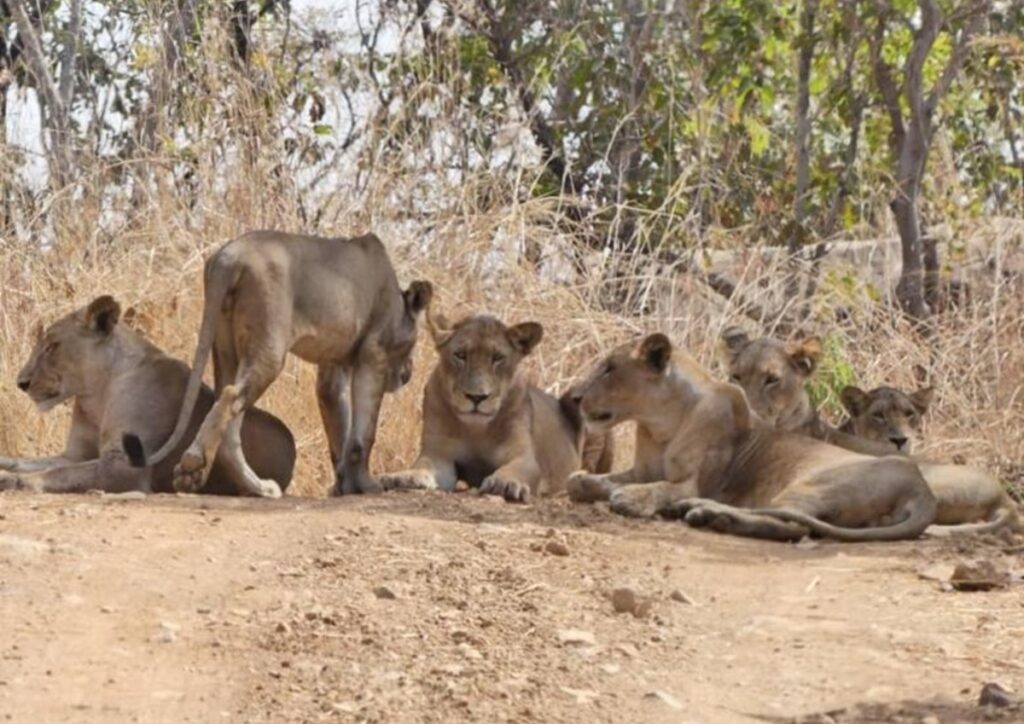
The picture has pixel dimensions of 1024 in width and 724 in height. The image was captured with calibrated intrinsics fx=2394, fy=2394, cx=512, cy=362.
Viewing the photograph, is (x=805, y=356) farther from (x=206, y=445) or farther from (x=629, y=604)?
(x=629, y=604)

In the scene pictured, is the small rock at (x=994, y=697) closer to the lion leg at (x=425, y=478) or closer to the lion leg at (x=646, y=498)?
the lion leg at (x=646, y=498)

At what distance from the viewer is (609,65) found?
14297mm

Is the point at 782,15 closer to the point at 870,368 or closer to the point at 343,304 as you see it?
the point at 870,368

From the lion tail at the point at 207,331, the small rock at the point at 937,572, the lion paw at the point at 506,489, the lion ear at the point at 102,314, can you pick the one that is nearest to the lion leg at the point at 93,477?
the lion tail at the point at 207,331

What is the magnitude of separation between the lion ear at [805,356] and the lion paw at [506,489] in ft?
5.10

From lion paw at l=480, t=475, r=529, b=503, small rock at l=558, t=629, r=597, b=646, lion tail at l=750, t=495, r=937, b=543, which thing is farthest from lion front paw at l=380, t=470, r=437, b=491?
small rock at l=558, t=629, r=597, b=646

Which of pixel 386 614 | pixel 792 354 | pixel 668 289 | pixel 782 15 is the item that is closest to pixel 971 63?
pixel 782 15

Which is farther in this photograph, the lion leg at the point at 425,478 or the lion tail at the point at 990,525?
the lion leg at the point at 425,478

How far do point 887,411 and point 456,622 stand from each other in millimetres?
4356

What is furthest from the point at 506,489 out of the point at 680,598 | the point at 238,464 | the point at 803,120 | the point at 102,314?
the point at 803,120

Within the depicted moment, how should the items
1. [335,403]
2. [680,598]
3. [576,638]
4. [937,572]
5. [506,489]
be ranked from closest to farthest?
1. [576,638]
2. [680,598]
3. [937,572]
4. [506,489]
5. [335,403]

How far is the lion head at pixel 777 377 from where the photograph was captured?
9898 millimetres

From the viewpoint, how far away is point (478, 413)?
30.1 feet

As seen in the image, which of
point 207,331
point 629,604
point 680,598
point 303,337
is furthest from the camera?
point 303,337
